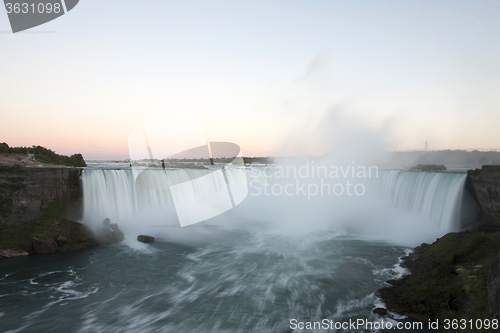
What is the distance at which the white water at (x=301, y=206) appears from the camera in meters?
18.0

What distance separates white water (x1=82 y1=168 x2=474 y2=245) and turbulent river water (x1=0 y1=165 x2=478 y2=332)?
0.29ft

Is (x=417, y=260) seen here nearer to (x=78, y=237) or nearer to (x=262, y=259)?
(x=262, y=259)

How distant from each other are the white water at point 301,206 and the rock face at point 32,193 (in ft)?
3.56

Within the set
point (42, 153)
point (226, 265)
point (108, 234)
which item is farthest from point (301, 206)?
point (42, 153)

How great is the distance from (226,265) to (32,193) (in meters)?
14.1

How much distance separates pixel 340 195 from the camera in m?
26.9

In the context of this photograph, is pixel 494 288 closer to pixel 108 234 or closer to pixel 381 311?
pixel 381 311

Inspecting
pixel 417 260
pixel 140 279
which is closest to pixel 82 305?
pixel 140 279

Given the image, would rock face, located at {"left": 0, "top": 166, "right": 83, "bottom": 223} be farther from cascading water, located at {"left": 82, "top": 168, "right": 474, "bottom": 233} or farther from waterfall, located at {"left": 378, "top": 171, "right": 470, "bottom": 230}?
waterfall, located at {"left": 378, "top": 171, "right": 470, "bottom": 230}

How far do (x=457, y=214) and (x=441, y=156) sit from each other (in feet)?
168

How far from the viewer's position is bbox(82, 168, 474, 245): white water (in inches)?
707

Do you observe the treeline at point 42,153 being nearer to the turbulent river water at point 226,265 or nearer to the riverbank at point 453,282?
the turbulent river water at point 226,265

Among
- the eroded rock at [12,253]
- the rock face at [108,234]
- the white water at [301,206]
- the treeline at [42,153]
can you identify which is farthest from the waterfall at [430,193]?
the treeline at [42,153]

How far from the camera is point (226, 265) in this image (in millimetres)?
14039
